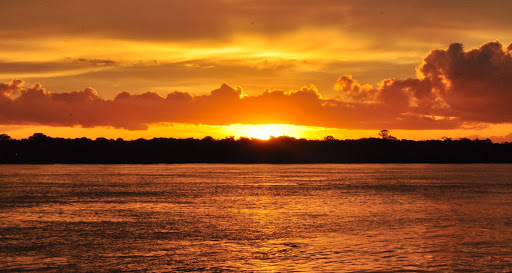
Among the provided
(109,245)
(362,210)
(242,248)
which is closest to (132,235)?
(109,245)

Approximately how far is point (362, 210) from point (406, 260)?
33068 millimetres

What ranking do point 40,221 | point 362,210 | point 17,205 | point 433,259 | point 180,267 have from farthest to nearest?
point 17,205, point 362,210, point 40,221, point 433,259, point 180,267

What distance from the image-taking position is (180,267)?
112 ft

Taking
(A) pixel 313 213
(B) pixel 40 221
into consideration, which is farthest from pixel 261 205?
(B) pixel 40 221

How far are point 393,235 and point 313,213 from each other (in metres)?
18.9

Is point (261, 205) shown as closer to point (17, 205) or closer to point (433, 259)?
point (17, 205)

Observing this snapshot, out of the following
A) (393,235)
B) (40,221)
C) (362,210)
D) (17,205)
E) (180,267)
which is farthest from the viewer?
(17,205)

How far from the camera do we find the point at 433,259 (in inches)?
1437

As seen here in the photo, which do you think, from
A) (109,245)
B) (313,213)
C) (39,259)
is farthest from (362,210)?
(39,259)

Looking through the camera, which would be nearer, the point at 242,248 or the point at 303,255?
the point at 303,255

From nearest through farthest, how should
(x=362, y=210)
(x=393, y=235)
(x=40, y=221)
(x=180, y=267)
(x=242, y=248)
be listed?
(x=180, y=267)
(x=242, y=248)
(x=393, y=235)
(x=40, y=221)
(x=362, y=210)

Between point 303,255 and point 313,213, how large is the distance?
27509 mm

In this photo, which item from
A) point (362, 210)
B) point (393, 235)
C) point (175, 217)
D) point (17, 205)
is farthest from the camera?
point (17, 205)

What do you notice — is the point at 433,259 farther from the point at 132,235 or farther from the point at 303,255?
the point at 132,235
